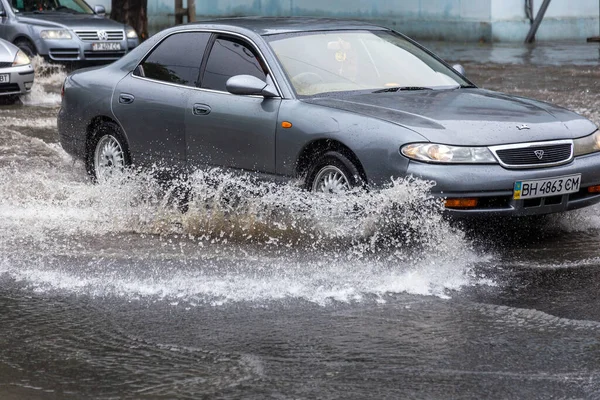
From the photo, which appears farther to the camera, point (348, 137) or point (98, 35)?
point (98, 35)

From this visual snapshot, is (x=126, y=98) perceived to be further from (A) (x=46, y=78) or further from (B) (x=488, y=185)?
(A) (x=46, y=78)

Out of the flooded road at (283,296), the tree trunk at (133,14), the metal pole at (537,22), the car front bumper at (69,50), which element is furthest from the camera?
the metal pole at (537,22)

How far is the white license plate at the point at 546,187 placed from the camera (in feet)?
22.9

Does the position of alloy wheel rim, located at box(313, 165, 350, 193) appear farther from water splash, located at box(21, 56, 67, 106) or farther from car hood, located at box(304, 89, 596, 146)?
water splash, located at box(21, 56, 67, 106)

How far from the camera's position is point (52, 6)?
20766 millimetres

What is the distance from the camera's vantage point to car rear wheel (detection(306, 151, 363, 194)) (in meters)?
7.17

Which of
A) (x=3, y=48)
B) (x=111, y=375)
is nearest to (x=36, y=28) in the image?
(x=3, y=48)

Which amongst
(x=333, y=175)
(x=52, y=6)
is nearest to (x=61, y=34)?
(x=52, y=6)

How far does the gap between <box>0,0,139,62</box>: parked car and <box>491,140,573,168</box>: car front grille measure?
13373mm

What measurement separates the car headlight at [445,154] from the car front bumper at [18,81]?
404 inches

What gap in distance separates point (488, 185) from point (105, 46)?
1383 centimetres

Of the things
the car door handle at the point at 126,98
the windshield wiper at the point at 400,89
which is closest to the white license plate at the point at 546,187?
the windshield wiper at the point at 400,89

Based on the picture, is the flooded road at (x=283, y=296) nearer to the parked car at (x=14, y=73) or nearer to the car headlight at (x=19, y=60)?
the parked car at (x=14, y=73)

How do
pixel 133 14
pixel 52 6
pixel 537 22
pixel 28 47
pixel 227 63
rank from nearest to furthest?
pixel 227 63
pixel 28 47
pixel 52 6
pixel 133 14
pixel 537 22
